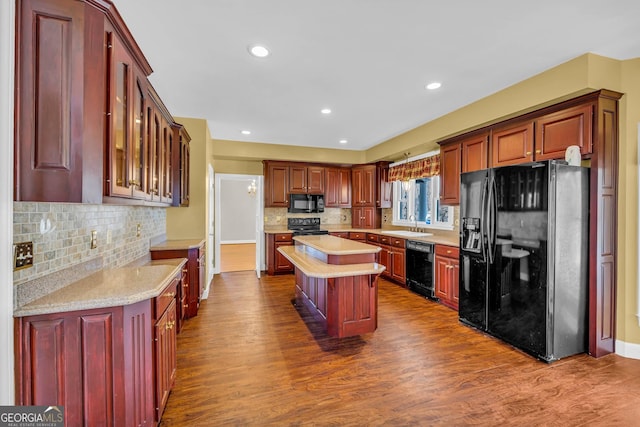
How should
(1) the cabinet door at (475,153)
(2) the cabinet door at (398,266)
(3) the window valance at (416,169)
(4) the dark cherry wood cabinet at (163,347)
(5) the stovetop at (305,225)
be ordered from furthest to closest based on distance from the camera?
1. (5) the stovetop at (305,225)
2. (2) the cabinet door at (398,266)
3. (3) the window valance at (416,169)
4. (1) the cabinet door at (475,153)
5. (4) the dark cherry wood cabinet at (163,347)

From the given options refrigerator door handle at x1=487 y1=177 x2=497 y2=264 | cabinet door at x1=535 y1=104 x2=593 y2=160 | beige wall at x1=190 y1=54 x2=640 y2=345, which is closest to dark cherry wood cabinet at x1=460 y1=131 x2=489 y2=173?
beige wall at x1=190 y1=54 x2=640 y2=345

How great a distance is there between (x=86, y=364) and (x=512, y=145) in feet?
13.2

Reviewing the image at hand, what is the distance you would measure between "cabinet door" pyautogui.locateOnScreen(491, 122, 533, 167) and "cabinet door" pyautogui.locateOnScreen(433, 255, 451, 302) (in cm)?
143

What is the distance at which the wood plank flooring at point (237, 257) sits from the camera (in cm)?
643

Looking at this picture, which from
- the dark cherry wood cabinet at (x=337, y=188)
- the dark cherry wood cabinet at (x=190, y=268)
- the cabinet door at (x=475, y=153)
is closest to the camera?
the dark cherry wood cabinet at (x=190, y=268)

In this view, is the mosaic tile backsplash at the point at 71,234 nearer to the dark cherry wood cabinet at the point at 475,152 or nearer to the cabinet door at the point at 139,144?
the cabinet door at the point at 139,144

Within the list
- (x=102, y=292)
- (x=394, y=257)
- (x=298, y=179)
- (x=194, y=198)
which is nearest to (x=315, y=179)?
(x=298, y=179)

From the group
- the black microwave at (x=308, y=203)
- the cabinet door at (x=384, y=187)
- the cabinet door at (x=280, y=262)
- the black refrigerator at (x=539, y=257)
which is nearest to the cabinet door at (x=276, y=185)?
the black microwave at (x=308, y=203)

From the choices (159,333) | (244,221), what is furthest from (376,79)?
(244,221)

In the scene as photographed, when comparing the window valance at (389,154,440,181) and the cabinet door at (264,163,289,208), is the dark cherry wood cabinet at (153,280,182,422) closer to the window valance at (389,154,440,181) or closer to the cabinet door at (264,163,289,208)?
the cabinet door at (264,163,289,208)

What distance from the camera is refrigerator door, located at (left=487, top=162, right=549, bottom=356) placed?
2496mm

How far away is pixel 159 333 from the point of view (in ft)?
5.49

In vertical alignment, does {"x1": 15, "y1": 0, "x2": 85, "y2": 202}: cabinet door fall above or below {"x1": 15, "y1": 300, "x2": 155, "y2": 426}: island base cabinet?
above

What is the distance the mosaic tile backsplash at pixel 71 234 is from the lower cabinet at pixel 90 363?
0.98 ft
